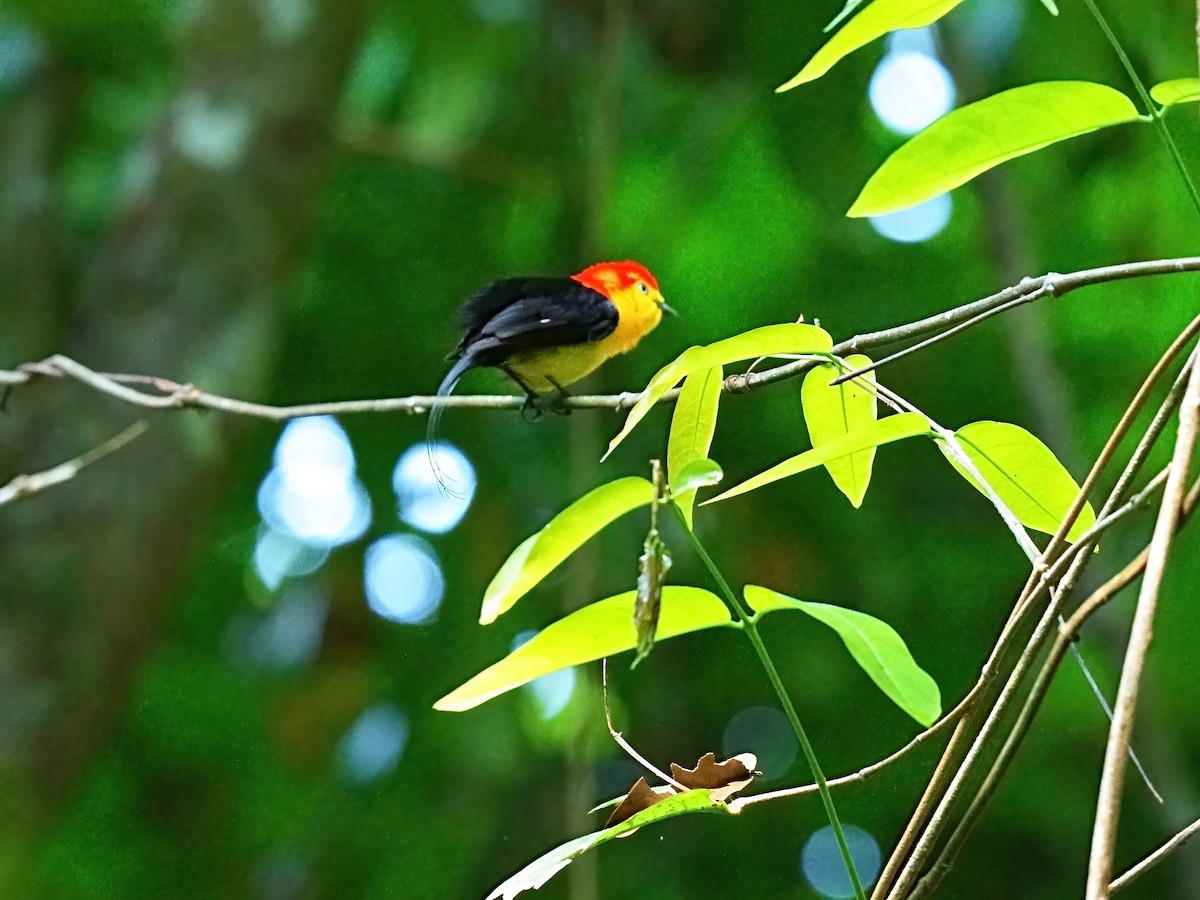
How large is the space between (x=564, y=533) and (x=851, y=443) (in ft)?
0.47

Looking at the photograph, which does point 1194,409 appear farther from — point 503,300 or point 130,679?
point 130,679

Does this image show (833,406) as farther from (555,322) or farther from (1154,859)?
(555,322)

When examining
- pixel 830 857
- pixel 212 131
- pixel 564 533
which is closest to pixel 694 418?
pixel 564 533

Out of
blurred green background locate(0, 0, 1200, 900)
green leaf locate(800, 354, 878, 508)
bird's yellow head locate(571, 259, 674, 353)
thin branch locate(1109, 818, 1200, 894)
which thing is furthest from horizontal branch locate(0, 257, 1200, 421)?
bird's yellow head locate(571, 259, 674, 353)

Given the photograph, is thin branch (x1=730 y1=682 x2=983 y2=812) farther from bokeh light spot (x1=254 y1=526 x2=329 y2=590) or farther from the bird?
bokeh light spot (x1=254 y1=526 x2=329 y2=590)

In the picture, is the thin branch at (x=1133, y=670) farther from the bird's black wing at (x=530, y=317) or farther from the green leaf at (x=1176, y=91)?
the bird's black wing at (x=530, y=317)

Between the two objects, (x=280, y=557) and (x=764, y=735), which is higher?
(x=280, y=557)

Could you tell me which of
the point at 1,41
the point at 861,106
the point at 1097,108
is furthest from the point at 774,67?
the point at 1097,108

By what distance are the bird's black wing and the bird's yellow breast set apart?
41mm

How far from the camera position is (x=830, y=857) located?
2617 millimetres

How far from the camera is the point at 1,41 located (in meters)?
2.93

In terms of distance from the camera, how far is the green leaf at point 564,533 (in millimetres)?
588

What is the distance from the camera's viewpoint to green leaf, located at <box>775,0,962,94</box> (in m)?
0.62

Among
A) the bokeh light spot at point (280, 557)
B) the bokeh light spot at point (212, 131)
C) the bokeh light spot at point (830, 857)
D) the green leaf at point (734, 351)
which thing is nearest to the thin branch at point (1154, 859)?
the green leaf at point (734, 351)
